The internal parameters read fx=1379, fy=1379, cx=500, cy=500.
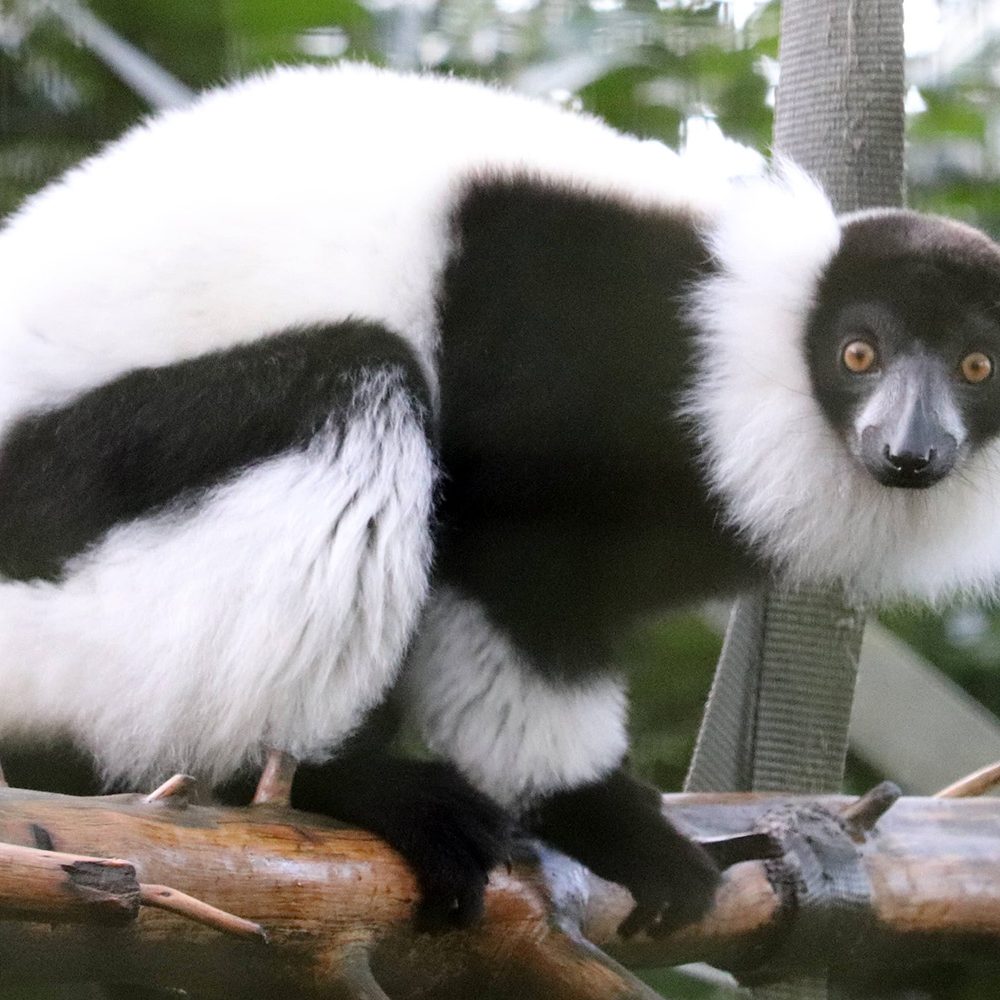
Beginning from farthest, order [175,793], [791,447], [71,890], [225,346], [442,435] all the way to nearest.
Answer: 1. [791,447]
2. [442,435]
3. [225,346]
4. [175,793]
5. [71,890]

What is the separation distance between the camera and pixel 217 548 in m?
1.55

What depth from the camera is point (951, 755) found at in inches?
98.4

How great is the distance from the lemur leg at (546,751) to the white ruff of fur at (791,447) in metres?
0.33

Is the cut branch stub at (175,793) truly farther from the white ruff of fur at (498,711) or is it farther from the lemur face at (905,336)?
the lemur face at (905,336)

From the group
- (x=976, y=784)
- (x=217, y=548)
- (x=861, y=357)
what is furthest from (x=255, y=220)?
(x=976, y=784)

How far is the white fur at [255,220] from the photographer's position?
1634 millimetres

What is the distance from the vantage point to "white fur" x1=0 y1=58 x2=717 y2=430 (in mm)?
1634

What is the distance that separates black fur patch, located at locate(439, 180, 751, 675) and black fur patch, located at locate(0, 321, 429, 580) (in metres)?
0.18

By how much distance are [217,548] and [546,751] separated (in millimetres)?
506

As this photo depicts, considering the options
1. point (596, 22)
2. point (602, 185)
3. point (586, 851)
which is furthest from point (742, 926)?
point (596, 22)

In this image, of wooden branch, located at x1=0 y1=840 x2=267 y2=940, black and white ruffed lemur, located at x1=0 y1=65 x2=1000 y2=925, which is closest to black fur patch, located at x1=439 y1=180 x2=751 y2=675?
black and white ruffed lemur, located at x1=0 y1=65 x2=1000 y2=925

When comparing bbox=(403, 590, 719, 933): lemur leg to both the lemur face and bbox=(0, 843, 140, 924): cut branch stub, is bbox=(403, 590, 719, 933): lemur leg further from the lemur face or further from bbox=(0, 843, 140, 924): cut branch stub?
bbox=(0, 843, 140, 924): cut branch stub

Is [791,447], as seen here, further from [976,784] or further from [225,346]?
[225,346]

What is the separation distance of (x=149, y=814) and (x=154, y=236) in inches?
27.6
